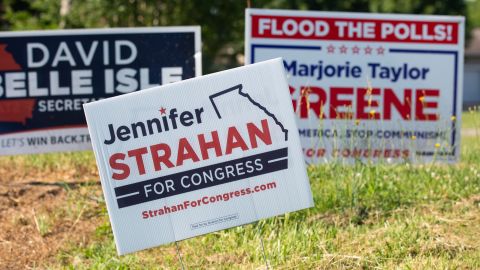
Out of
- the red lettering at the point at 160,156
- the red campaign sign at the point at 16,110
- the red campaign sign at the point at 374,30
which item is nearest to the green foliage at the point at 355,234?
the red lettering at the point at 160,156

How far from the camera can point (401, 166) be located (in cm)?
764

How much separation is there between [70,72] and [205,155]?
359 centimetres

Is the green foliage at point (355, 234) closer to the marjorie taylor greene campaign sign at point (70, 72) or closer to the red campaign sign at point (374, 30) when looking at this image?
the red campaign sign at point (374, 30)

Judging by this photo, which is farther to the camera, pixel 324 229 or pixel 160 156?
pixel 324 229

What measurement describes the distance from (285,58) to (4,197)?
289 cm

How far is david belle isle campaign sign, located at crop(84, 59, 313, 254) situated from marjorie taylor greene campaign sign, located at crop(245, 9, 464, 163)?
316 cm

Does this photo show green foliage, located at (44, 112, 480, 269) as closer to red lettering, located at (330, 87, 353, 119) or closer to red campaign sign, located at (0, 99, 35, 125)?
red lettering, located at (330, 87, 353, 119)

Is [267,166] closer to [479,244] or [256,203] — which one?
[256,203]

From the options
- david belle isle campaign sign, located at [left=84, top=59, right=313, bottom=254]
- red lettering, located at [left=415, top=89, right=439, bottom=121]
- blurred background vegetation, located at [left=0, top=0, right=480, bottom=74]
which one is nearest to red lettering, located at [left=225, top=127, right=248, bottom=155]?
david belle isle campaign sign, located at [left=84, top=59, right=313, bottom=254]

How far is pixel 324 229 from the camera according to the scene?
577cm

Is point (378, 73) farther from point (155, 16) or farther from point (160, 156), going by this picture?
point (155, 16)

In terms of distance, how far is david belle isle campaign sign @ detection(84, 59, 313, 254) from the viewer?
4.62m

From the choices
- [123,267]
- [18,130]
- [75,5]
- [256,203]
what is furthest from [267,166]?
[75,5]

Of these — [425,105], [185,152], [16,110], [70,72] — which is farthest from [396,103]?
[185,152]
